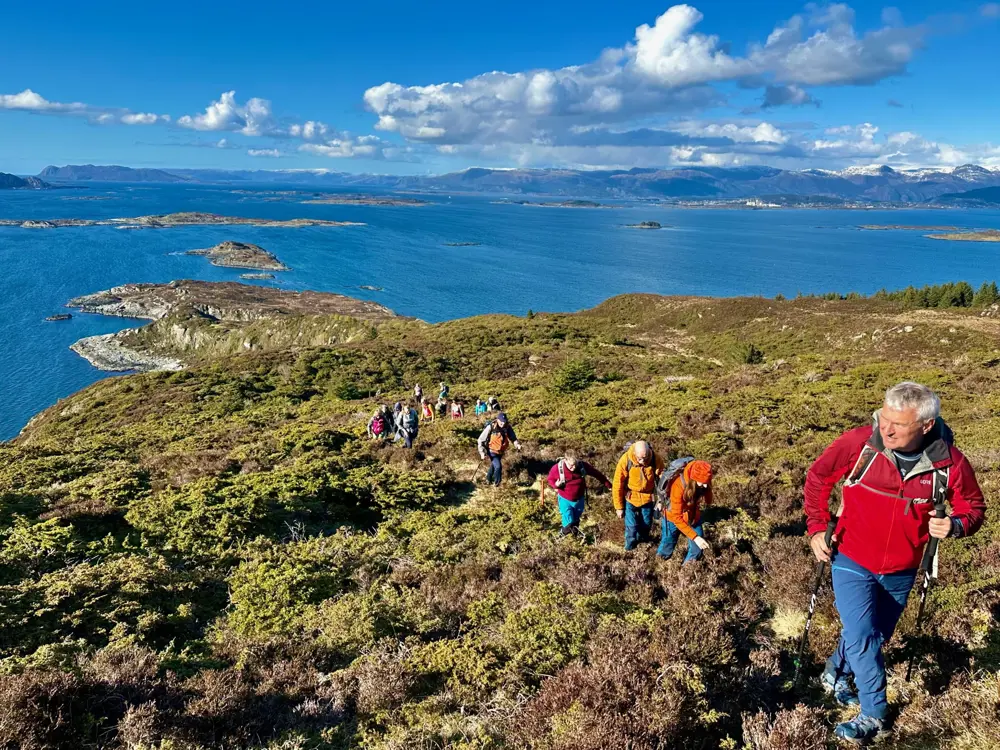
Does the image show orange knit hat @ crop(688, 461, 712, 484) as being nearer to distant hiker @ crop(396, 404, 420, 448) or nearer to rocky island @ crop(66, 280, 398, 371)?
distant hiker @ crop(396, 404, 420, 448)

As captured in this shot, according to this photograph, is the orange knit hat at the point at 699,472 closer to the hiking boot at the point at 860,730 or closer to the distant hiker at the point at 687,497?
the distant hiker at the point at 687,497

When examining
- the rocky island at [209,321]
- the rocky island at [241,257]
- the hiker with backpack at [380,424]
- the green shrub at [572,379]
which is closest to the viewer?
the hiker with backpack at [380,424]

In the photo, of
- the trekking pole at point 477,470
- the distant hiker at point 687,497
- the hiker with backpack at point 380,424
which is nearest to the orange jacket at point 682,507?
the distant hiker at point 687,497

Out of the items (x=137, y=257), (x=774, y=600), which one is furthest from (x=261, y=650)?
(x=137, y=257)

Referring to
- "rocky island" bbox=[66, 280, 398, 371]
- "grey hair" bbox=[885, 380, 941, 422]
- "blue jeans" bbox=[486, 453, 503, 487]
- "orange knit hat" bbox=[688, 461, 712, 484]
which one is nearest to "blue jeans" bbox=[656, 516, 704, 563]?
"orange knit hat" bbox=[688, 461, 712, 484]

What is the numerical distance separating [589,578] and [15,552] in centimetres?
787

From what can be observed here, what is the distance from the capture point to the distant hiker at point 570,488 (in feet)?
26.4

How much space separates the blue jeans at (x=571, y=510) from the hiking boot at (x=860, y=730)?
14.4 ft

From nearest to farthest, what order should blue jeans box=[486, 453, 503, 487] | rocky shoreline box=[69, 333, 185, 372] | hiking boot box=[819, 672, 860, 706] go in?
1. hiking boot box=[819, 672, 860, 706]
2. blue jeans box=[486, 453, 503, 487]
3. rocky shoreline box=[69, 333, 185, 372]

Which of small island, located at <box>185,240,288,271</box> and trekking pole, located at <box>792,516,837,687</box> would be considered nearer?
trekking pole, located at <box>792,516,837,687</box>

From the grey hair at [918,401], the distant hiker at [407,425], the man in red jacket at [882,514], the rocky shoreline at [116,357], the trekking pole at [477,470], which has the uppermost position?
the grey hair at [918,401]

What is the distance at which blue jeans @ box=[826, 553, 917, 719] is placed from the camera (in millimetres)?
3973

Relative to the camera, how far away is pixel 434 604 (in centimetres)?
639

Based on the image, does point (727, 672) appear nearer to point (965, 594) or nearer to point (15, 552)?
point (965, 594)
